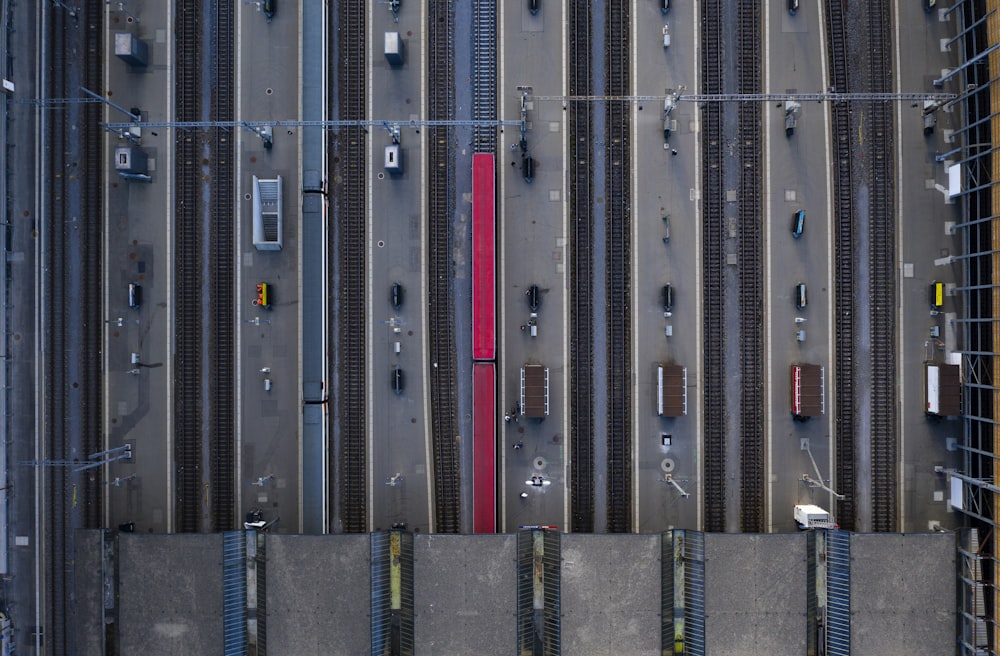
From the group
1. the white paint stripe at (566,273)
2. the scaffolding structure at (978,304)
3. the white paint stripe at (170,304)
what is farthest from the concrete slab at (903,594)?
the white paint stripe at (170,304)

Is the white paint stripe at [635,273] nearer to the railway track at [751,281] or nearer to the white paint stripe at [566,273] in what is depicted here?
the white paint stripe at [566,273]

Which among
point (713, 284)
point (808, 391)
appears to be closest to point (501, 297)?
point (713, 284)

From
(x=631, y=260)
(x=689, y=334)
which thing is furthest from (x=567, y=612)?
(x=631, y=260)

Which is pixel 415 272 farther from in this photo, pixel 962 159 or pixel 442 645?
pixel 962 159

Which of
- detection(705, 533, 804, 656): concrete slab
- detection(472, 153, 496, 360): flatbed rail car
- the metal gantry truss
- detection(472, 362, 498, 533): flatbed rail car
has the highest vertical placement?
the metal gantry truss

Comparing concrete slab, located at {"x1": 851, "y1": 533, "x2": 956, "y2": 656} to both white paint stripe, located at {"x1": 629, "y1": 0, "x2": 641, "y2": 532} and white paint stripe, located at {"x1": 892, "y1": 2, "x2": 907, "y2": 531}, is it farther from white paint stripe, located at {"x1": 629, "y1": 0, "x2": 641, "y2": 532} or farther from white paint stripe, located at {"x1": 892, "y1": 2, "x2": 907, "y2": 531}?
white paint stripe, located at {"x1": 629, "y1": 0, "x2": 641, "y2": 532}

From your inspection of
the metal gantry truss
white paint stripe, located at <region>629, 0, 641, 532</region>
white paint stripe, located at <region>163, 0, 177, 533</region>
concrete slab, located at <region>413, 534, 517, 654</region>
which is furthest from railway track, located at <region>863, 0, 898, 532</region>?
white paint stripe, located at <region>163, 0, 177, 533</region>
